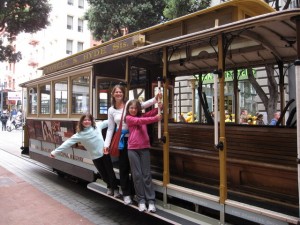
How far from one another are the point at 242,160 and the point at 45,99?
5.50 meters

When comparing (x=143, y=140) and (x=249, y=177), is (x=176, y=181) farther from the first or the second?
(x=249, y=177)

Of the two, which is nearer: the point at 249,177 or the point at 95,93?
the point at 249,177

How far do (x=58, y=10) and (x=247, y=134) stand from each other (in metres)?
36.7

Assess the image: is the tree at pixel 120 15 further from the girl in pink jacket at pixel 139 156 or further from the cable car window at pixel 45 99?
the girl in pink jacket at pixel 139 156

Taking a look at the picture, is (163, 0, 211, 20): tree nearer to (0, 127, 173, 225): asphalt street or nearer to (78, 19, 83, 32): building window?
(0, 127, 173, 225): asphalt street

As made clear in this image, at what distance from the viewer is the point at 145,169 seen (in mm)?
4699

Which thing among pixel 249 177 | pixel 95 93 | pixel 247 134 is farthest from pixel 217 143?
pixel 95 93

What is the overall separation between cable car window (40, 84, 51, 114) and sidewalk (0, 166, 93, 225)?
1810mm

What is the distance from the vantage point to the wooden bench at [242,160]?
3.91m

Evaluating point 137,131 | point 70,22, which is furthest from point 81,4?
point 137,131

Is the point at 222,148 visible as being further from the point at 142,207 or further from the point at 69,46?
the point at 69,46

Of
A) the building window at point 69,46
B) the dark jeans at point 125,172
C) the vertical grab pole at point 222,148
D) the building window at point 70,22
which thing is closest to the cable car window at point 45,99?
the dark jeans at point 125,172

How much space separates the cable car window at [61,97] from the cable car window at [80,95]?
33cm

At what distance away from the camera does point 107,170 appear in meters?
5.45
